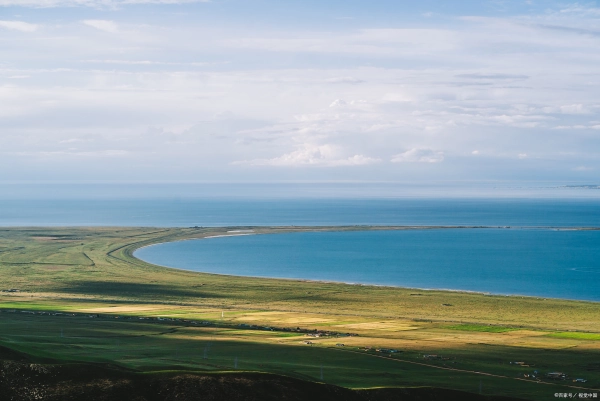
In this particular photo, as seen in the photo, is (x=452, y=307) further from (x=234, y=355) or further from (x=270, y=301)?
(x=234, y=355)

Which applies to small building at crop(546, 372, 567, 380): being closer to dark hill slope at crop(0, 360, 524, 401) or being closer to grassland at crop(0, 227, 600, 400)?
grassland at crop(0, 227, 600, 400)

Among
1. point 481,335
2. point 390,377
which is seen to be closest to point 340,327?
point 481,335

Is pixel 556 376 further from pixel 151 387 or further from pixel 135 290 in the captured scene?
pixel 135 290

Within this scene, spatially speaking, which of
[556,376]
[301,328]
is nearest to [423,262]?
[301,328]

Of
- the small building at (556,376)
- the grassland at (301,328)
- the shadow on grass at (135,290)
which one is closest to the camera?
the small building at (556,376)

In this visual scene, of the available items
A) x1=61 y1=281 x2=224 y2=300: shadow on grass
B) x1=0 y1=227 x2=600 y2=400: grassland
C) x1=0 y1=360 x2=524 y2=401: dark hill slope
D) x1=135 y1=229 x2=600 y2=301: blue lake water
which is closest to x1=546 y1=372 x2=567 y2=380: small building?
x1=0 y1=227 x2=600 y2=400: grassland

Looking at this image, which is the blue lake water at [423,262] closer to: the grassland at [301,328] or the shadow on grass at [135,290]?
the grassland at [301,328]

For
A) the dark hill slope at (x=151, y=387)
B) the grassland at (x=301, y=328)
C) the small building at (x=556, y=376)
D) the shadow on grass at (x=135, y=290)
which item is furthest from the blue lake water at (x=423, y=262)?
the dark hill slope at (x=151, y=387)
